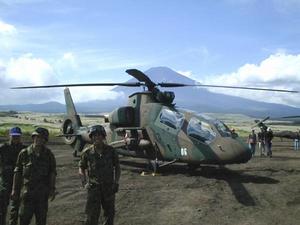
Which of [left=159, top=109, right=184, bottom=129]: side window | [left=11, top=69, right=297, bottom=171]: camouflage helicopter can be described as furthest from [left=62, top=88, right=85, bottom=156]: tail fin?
[left=159, top=109, right=184, bottom=129]: side window

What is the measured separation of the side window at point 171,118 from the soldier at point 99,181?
8810 mm

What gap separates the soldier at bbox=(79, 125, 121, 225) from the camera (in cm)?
788

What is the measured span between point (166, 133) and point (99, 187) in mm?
9285

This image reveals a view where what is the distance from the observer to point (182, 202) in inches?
463

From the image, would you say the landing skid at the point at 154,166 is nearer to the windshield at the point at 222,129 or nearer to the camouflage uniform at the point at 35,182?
the windshield at the point at 222,129

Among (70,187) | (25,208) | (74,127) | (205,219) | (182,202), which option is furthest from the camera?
(74,127)

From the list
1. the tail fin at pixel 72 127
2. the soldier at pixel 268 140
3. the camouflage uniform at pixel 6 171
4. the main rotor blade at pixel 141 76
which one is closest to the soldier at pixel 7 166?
the camouflage uniform at pixel 6 171

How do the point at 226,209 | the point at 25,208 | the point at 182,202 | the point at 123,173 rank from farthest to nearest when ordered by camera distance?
the point at 123,173 < the point at 182,202 < the point at 226,209 < the point at 25,208

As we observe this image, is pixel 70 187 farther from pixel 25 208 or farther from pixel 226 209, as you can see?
pixel 25 208

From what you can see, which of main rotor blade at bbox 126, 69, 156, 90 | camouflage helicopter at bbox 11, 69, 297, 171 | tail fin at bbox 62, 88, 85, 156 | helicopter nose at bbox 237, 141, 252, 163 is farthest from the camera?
tail fin at bbox 62, 88, 85, 156

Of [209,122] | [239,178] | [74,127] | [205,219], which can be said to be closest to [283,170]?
[239,178]

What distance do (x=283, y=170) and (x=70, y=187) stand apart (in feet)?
28.9

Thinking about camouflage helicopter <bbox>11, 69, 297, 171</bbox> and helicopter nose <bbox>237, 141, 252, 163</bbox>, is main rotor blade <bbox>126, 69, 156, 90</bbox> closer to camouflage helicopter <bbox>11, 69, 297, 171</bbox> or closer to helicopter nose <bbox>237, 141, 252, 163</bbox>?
camouflage helicopter <bbox>11, 69, 297, 171</bbox>

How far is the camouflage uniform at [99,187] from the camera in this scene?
7883 millimetres
